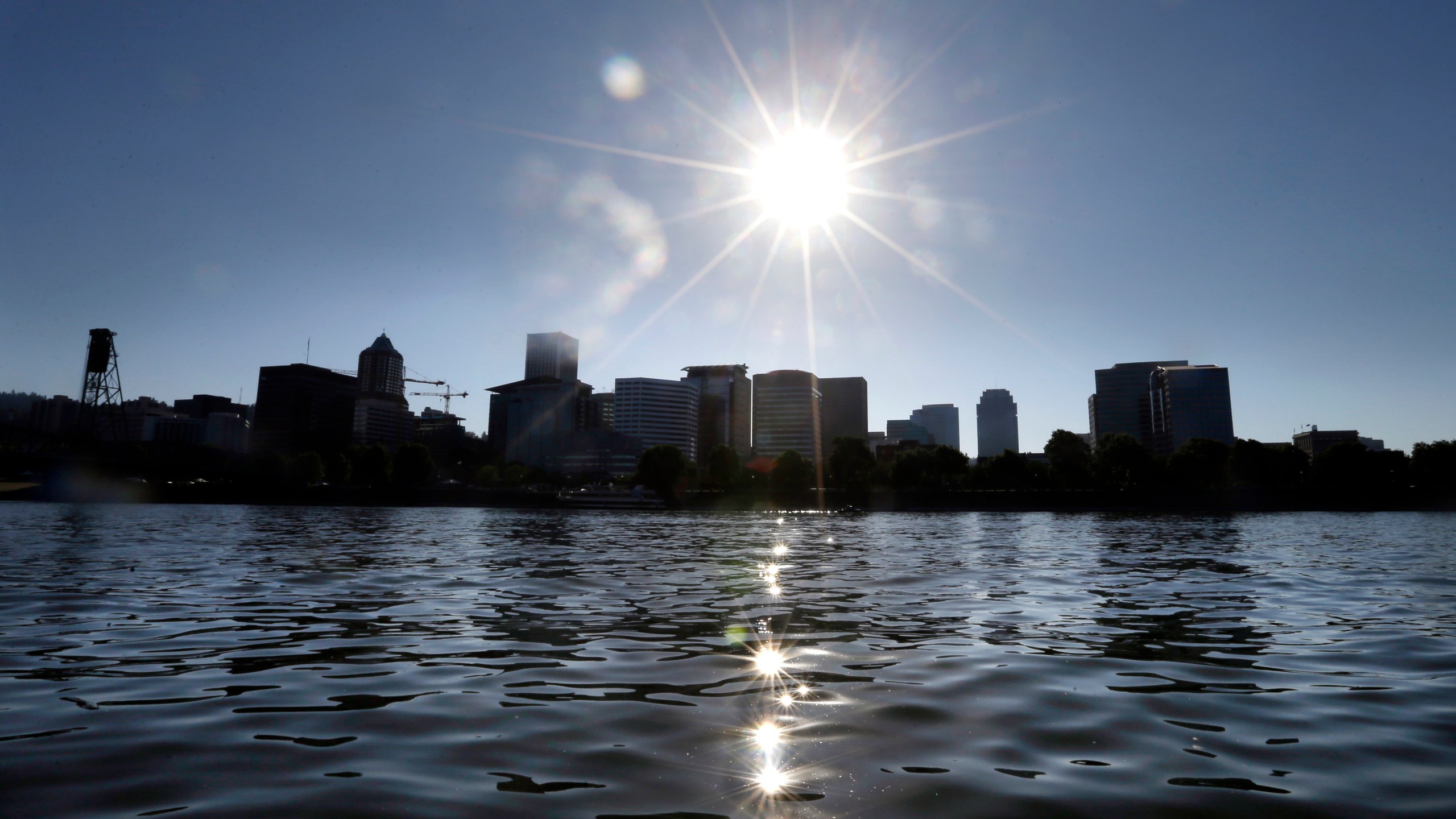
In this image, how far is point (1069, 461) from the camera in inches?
7101

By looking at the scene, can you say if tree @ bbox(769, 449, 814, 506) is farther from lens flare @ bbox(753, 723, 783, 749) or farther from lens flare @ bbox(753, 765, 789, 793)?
lens flare @ bbox(753, 765, 789, 793)

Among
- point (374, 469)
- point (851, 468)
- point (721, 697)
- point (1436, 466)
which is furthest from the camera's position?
point (374, 469)

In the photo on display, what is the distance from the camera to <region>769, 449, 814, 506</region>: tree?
177875 millimetres

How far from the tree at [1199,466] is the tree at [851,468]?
211 feet

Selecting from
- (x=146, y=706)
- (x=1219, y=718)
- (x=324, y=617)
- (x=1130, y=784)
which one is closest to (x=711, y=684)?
(x=1130, y=784)

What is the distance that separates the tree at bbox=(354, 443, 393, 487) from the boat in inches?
2064

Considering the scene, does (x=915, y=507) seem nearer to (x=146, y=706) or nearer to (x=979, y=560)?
(x=979, y=560)

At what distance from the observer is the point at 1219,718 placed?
25.9 feet

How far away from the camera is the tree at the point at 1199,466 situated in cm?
16175

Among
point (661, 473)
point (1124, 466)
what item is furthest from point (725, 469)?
point (1124, 466)

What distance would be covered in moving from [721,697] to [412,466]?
20018 centimetres

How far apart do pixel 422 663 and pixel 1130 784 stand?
28.6 ft

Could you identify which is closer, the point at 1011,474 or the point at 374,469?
the point at 1011,474

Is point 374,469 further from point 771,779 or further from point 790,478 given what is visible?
point 771,779
